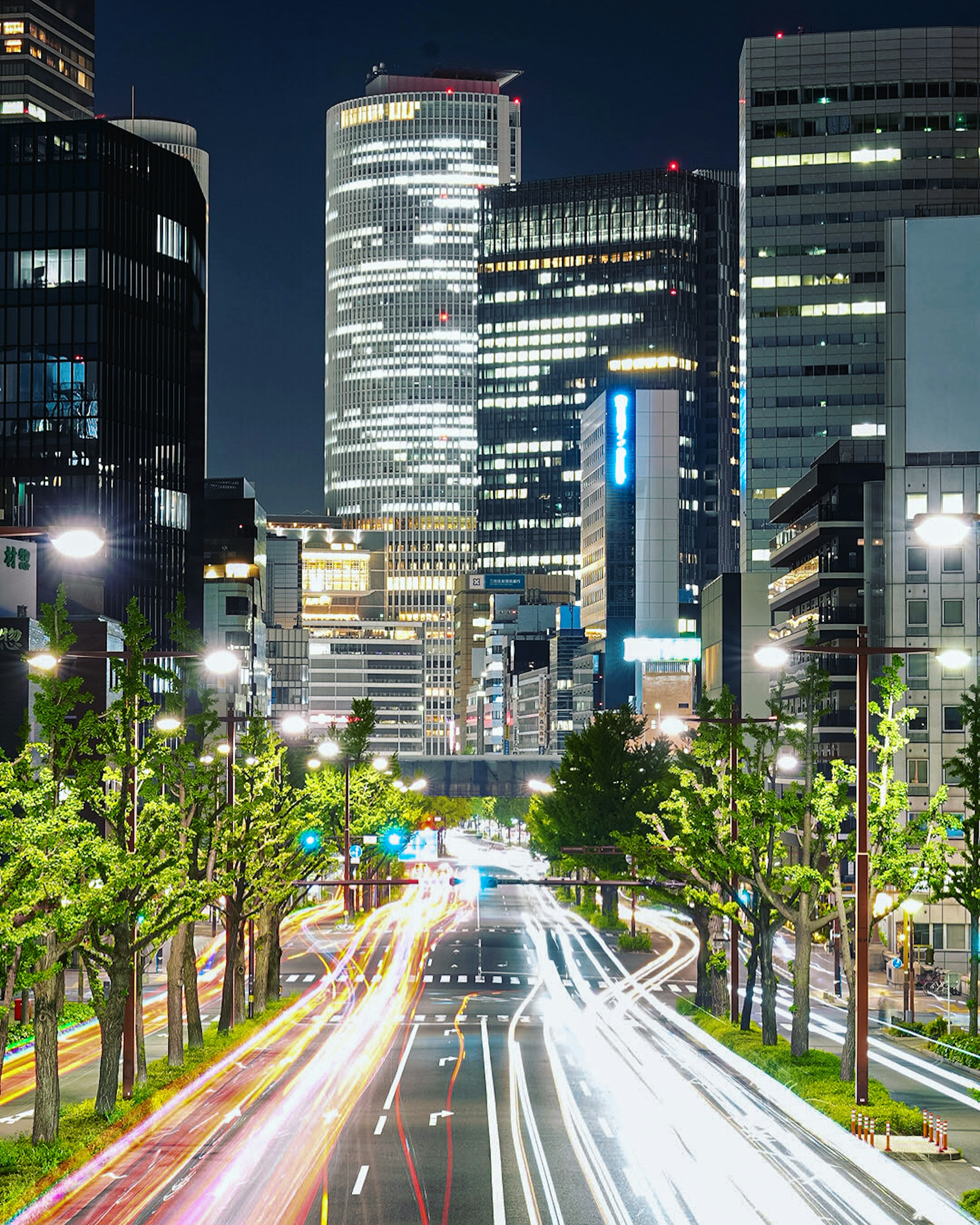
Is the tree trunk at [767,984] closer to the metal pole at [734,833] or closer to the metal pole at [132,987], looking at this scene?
the metal pole at [734,833]

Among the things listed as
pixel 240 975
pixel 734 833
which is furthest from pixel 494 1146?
pixel 240 975

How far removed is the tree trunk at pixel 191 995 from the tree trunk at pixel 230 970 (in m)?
3.73

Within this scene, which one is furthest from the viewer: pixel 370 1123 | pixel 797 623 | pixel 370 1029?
pixel 797 623

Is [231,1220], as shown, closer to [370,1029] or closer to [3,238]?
[370,1029]

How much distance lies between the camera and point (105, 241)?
6609 inches

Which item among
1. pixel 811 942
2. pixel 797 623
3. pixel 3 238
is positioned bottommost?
pixel 811 942

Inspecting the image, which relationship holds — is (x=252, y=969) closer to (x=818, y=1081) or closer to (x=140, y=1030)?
(x=140, y=1030)

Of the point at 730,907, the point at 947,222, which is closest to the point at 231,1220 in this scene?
the point at 730,907

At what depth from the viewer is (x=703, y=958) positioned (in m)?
70.3

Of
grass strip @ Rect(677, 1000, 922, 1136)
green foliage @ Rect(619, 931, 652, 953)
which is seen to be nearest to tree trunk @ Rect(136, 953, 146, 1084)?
grass strip @ Rect(677, 1000, 922, 1136)

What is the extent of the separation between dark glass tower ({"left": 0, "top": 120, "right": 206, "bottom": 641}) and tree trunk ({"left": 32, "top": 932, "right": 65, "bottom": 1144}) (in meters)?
125

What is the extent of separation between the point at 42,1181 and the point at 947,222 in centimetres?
9877

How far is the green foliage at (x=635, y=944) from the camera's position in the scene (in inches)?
4166

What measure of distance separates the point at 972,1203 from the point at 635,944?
74624mm
